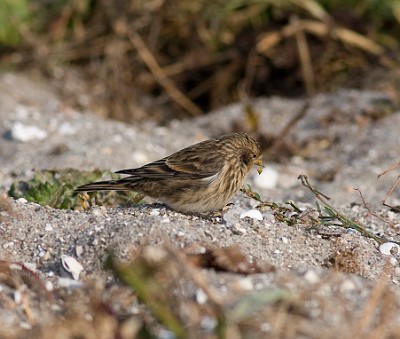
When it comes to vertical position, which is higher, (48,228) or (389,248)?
(48,228)

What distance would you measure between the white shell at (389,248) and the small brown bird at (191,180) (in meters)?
0.99

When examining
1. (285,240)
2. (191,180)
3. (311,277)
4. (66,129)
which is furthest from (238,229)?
(66,129)

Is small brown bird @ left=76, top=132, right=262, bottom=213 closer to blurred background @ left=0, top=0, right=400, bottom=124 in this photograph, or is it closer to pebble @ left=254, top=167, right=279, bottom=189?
pebble @ left=254, top=167, right=279, bottom=189

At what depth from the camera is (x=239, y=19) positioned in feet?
35.7

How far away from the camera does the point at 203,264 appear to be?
4172 mm

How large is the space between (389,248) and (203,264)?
4.70 ft

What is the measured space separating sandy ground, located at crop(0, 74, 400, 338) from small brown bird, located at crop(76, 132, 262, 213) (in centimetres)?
11

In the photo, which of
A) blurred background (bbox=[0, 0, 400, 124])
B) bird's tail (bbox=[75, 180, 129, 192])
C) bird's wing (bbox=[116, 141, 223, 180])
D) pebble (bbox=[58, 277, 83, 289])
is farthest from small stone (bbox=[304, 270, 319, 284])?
blurred background (bbox=[0, 0, 400, 124])

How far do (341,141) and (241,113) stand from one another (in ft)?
4.14

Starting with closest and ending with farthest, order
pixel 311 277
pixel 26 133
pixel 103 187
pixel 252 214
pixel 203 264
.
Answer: pixel 311 277 < pixel 203 264 < pixel 252 214 < pixel 103 187 < pixel 26 133

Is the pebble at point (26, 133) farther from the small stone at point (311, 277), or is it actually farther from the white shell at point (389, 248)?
the small stone at point (311, 277)

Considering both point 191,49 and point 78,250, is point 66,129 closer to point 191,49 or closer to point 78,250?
point 191,49

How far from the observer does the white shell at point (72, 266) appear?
14.5 feet

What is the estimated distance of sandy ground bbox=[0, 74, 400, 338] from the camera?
3557 mm
